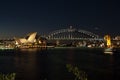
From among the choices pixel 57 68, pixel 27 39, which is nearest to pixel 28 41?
pixel 27 39

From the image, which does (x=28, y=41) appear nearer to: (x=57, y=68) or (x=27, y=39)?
(x=27, y=39)

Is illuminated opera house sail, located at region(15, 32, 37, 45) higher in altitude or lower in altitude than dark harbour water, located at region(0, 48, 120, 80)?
higher

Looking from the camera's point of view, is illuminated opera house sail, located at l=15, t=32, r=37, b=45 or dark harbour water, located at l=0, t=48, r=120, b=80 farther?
illuminated opera house sail, located at l=15, t=32, r=37, b=45

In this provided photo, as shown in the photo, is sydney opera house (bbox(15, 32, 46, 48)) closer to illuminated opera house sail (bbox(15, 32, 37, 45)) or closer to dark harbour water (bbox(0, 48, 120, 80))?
illuminated opera house sail (bbox(15, 32, 37, 45))

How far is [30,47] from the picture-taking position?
113250mm

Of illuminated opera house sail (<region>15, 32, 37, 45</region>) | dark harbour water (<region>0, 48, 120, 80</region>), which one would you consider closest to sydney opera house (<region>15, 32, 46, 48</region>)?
illuminated opera house sail (<region>15, 32, 37, 45</region>)

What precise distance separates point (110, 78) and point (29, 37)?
8963 cm

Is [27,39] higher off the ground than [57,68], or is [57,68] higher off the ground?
[27,39]

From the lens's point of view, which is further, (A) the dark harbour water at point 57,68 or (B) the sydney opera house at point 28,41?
(B) the sydney opera house at point 28,41

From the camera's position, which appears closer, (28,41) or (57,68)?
(57,68)

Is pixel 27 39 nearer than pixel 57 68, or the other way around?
pixel 57 68

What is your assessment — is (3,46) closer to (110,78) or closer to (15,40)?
(15,40)

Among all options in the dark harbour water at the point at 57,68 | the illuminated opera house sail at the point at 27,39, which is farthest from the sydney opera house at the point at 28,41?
the dark harbour water at the point at 57,68

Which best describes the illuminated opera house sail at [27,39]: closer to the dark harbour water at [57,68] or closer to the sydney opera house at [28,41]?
the sydney opera house at [28,41]
